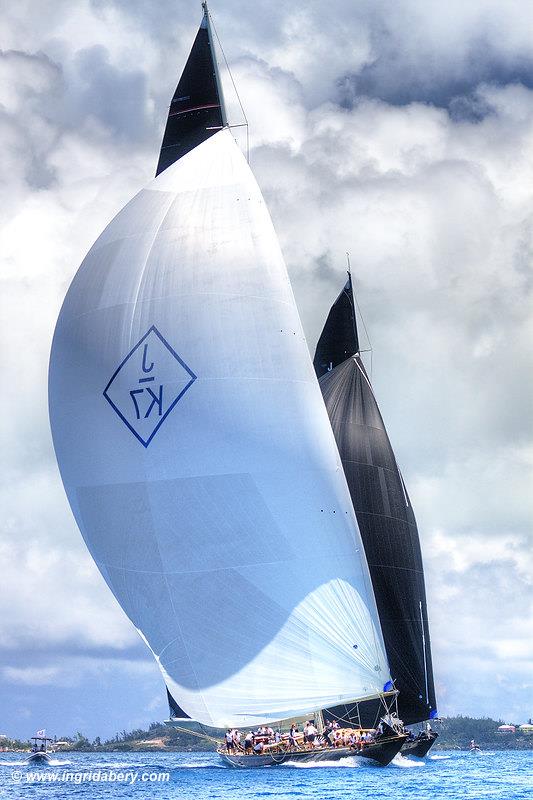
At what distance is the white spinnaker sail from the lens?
31859 mm

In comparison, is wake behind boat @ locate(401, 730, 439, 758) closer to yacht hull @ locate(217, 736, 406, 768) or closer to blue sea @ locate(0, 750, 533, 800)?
blue sea @ locate(0, 750, 533, 800)

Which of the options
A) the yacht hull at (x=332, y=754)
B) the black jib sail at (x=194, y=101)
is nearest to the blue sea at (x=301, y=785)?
the yacht hull at (x=332, y=754)

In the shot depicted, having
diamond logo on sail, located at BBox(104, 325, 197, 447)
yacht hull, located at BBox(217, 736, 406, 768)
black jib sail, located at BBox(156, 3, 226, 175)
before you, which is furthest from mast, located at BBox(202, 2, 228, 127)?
yacht hull, located at BBox(217, 736, 406, 768)

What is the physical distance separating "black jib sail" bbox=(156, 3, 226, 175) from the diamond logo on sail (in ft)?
28.6

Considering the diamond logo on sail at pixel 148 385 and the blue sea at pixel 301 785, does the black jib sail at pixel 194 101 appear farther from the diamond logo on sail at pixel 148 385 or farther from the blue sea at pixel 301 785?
the blue sea at pixel 301 785

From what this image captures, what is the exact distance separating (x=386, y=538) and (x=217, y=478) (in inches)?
458

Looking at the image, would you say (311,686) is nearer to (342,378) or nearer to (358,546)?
(358,546)

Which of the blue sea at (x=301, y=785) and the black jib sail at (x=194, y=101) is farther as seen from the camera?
the black jib sail at (x=194, y=101)

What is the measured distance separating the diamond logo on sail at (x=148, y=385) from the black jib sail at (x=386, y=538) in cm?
1083

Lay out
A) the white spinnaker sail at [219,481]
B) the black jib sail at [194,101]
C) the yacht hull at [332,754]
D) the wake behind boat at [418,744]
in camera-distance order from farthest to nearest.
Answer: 1. the wake behind boat at [418,744]
2. the black jib sail at [194,101]
3. the yacht hull at [332,754]
4. the white spinnaker sail at [219,481]

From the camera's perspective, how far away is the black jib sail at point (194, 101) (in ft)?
128

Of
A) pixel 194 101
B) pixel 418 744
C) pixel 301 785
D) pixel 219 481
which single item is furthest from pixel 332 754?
pixel 194 101

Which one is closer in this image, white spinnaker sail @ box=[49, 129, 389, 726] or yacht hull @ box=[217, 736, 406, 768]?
white spinnaker sail @ box=[49, 129, 389, 726]

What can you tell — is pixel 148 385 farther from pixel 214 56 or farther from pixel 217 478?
pixel 214 56
